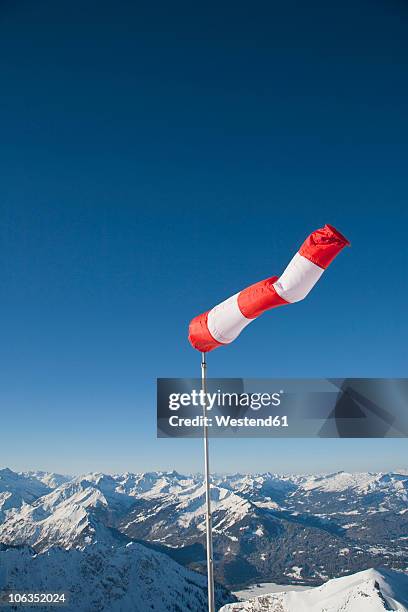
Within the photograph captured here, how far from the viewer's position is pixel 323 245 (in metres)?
7.30

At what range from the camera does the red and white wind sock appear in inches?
289

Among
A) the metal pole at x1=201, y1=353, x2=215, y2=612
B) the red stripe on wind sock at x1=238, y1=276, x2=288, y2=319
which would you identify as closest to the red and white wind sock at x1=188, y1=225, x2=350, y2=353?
the red stripe on wind sock at x1=238, y1=276, x2=288, y2=319

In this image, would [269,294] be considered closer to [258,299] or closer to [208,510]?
[258,299]

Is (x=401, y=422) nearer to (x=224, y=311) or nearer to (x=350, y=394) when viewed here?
(x=350, y=394)

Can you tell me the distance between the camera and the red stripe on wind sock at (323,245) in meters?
7.26

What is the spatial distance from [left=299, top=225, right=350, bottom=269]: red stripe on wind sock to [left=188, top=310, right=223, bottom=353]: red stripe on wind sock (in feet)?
9.66

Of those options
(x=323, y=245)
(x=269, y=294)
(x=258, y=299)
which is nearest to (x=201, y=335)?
(x=258, y=299)

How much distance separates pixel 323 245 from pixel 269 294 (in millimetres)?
1305

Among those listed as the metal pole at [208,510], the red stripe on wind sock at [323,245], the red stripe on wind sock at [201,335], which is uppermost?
the red stripe on wind sock at [323,245]

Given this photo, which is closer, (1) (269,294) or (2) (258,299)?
(1) (269,294)

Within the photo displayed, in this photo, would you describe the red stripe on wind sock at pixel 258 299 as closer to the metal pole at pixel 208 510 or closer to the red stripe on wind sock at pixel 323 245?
the red stripe on wind sock at pixel 323 245

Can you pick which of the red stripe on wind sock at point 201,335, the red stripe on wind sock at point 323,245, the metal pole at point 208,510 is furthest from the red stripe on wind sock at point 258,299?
the metal pole at point 208,510

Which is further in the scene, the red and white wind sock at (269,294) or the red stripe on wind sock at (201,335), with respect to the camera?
the red stripe on wind sock at (201,335)

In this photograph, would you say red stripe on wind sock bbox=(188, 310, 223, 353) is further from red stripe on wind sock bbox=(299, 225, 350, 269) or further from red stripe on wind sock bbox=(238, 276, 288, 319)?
red stripe on wind sock bbox=(299, 225, 350, 269)
